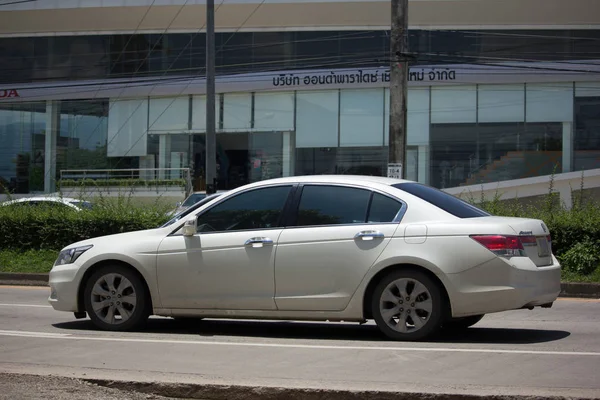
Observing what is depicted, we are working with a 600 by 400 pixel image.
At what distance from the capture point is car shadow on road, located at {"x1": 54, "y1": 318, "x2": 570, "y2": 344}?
8148 mm

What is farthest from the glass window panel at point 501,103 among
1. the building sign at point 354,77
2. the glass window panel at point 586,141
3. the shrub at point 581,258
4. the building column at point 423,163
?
the shrub at point 581,258

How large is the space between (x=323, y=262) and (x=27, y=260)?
11.0 metres

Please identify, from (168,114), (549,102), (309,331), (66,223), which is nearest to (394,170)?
(66,223)

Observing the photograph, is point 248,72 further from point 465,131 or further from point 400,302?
point 400,302

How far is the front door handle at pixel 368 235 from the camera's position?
25.9ft

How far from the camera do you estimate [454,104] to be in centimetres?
3359

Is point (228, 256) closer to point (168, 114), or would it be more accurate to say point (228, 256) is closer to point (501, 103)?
point (501, 103)

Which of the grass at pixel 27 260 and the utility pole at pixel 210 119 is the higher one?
the utility pole at pixel 210 119

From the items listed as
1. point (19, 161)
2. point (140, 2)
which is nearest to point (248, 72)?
point (140, 2)

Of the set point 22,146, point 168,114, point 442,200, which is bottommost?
point 442,200

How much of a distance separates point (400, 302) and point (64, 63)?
32.7 metres

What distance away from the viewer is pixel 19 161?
39844mm

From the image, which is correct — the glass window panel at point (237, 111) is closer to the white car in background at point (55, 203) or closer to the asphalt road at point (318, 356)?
the white car in background at point (55, 203)

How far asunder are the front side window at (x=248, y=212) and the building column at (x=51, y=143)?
31678mm
